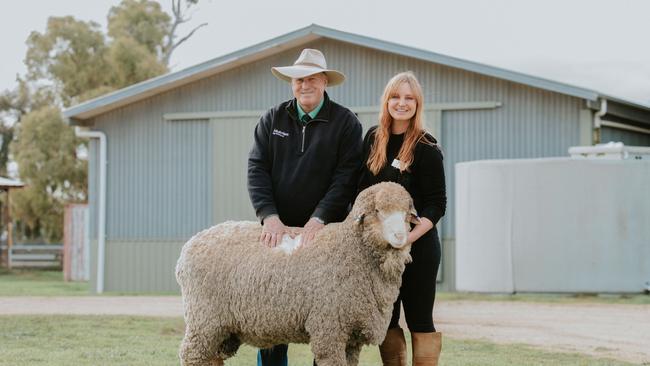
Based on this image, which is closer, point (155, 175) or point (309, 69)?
point (309, 69)

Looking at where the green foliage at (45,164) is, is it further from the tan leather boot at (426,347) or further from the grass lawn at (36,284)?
the tan leather boot at (426,347)

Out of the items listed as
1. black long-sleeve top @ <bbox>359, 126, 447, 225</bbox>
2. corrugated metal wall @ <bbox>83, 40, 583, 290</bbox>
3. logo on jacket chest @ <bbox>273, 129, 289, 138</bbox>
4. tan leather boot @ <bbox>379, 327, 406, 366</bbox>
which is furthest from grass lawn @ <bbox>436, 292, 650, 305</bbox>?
logo on jacket chest @ <bbox>273, 129, 289, 138</bbox>

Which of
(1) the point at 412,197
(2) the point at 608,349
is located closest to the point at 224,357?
(1) the point at 412,197

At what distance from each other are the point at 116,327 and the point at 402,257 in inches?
284

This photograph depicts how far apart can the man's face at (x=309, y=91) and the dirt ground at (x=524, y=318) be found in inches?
203

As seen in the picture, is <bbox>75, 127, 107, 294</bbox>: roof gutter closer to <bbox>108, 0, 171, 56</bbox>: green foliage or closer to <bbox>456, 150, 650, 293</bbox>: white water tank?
<bbox>456, 150, 650, 293</bbox>: white water tank

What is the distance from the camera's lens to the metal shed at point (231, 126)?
677 inches

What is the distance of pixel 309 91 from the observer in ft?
18.2

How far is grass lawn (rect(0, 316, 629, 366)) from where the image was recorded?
28.8ft

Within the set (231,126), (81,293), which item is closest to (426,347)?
(231,126)

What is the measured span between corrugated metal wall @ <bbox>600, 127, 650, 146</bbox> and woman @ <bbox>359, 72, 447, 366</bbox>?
12920mm

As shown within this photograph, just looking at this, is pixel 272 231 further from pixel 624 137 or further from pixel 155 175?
pixel 624 137

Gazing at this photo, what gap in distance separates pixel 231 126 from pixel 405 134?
→ 13002mm

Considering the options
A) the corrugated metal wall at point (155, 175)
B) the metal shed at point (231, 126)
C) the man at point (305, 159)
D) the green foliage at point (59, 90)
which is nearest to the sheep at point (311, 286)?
the man at point (305, 159)
